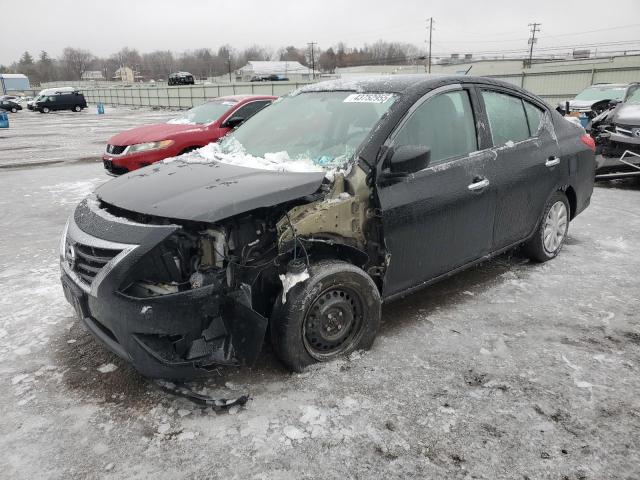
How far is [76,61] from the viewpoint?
4936 inches


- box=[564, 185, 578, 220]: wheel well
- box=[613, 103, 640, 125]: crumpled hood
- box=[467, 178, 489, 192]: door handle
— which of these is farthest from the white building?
box=[467, 178, 489, 192]: door handle

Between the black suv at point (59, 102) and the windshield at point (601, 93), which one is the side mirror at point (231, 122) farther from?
the black suv at point (59, 102)

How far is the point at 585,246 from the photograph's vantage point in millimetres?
5160

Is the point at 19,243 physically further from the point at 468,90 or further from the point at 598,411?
the point at 598,411

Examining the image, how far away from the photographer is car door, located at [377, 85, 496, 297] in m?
3.04

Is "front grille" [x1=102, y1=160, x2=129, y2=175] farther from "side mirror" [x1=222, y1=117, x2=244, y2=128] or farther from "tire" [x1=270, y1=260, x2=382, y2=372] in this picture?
"tire" [x1=270, y1=260, x2=382, y2=372]

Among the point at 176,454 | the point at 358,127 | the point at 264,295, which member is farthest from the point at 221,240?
the point at 358,127

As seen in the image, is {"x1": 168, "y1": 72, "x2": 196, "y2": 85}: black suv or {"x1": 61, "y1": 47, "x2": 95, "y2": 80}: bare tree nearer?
{"x1": 168, "y1": 72, "x2": 196, "y2": 85}: black suv

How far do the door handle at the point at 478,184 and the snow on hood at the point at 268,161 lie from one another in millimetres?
1050

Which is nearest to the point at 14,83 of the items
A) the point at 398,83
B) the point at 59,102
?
the point at 59,102

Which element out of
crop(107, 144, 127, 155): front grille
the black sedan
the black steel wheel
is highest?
→ the black sedan

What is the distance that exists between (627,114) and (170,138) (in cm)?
731

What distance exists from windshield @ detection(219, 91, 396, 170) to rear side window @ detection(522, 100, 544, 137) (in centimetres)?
162

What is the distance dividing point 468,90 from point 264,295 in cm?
218
